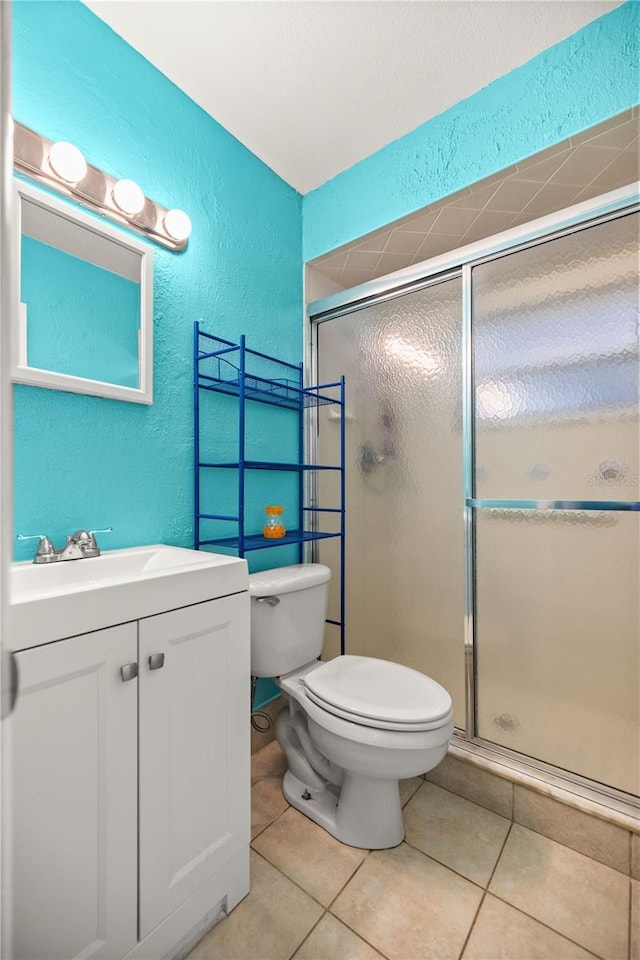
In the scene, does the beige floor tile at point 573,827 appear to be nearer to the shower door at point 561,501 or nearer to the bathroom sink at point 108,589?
the shower door at point 561,501

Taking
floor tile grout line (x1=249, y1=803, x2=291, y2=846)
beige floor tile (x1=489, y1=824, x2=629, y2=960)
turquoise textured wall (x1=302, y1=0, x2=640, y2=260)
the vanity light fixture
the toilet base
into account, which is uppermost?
turquoise textured wall (x1=302, y1=0, x2=640, y2=260)

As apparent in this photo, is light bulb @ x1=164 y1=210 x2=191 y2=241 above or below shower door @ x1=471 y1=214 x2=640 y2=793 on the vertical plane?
above

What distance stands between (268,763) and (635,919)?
44.4 inches

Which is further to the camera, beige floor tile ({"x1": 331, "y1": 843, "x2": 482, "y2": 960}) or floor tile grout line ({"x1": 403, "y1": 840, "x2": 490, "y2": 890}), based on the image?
floor tile grout line ({"x1": 403, "y1": 840, "x2": 490, "y2": 890})

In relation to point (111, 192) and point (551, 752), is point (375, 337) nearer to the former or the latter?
point (111, 192)

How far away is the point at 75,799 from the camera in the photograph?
77 cm

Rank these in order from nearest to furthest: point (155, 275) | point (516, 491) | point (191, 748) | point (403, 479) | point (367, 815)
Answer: point (191, 748) → point (367, 815) → point (155, 275) → point (516, 491) → point (403, 479)

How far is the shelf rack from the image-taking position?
4.77 feet

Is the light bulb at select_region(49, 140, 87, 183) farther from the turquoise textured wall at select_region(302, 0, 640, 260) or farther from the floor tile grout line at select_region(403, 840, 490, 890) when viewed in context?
the floor tile grout line at select_region(403, 840, 490, 890)

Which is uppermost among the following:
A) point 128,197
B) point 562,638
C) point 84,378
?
point 128,197

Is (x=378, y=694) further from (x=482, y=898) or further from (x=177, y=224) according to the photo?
(x=177, y=224)

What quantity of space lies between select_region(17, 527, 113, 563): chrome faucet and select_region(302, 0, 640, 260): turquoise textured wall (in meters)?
1.56

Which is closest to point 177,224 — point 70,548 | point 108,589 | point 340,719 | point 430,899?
point 70,548

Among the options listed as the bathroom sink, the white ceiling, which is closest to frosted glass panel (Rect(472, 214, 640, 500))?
the white ceiling
